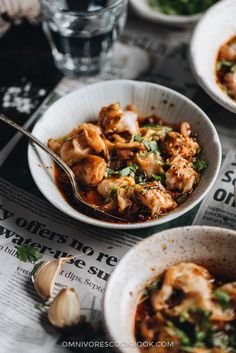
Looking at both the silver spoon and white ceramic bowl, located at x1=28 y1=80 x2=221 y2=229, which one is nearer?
the silver spoon

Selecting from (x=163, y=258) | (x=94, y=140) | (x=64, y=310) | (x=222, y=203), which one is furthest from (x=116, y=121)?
(x=64, y=310)

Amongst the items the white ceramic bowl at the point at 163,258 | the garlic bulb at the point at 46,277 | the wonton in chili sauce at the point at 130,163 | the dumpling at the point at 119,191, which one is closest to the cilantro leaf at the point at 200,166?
the wonton in chili sauce at the point at 130,163

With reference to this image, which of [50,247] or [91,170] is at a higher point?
[91,170]

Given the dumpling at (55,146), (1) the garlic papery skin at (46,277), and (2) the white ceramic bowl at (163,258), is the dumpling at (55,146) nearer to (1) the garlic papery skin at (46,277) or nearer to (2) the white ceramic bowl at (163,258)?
(1) the garlic papery skin at (46,277)

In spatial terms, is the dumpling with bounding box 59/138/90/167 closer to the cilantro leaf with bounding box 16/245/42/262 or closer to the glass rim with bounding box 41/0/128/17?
the cilantro leaf with bounding box 16/245/42/262

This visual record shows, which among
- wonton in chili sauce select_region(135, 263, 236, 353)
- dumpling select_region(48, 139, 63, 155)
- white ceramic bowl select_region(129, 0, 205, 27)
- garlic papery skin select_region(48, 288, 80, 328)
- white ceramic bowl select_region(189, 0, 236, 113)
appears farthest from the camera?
white ceramic bowl select_region(129, 0, 205, 27)

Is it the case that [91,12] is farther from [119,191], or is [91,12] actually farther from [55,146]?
[119,191]

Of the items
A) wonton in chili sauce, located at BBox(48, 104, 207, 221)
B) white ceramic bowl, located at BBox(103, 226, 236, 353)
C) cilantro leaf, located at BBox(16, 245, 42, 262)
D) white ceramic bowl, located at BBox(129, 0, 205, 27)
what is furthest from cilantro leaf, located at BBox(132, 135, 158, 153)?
white ceramic bowl, located at BBox(129, 0, 205, 27)
